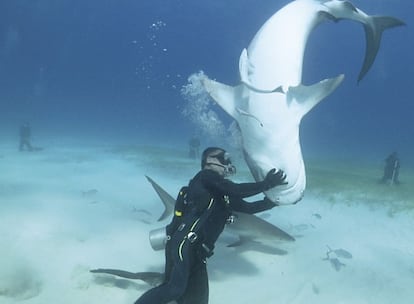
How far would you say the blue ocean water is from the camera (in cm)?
8894

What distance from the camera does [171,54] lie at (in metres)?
160

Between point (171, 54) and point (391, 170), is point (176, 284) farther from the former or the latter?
point (171, 54)

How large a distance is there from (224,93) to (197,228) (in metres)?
1.47

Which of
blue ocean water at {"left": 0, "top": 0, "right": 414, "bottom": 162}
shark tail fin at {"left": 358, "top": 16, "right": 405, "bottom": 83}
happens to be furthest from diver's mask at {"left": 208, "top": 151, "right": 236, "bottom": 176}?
blue ocean water at {"left": 0, "top": 0, "right": 414, "bottom": 162}

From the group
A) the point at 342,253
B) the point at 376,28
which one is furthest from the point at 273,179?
the point at 342,253

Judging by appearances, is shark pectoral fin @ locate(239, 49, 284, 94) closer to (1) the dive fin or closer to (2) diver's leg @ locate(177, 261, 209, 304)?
A: (2) diver's leg @ locate(177, 261, 209, 304)

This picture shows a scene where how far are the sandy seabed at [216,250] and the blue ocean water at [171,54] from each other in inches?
2609

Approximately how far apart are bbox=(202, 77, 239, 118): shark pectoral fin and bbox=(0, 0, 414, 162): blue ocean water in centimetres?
6976

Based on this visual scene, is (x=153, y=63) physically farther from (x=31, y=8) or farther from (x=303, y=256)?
(x=303, y=256)

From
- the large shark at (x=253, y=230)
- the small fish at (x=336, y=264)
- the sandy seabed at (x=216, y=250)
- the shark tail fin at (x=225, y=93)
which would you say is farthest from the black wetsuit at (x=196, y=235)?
the small fish at (x=336, y=264)

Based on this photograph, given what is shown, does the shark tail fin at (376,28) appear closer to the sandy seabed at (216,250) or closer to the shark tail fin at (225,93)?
the shark tail fin at (225,93)

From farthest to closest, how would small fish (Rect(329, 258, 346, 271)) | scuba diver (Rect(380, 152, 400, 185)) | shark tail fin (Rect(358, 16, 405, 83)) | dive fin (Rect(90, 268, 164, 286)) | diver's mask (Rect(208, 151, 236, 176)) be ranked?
scuba diver (Rect(380, 152, 400, 185)) → small fish (Rect(329, 258, 346, 271)) → shark tail fin (Rect(358, 16, 405, 83)) → dive fin (Rect(90, 268, 164, 286)) → diver's mask (Rect(208, 151, 236, 176))

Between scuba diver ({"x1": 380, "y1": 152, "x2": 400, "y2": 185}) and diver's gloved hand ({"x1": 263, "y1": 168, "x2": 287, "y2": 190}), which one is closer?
diver's gloved hand ({"x1": 263, "y1": 168, "x2": 287, "y2": 190})

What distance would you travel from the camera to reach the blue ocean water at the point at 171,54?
88938 mm
